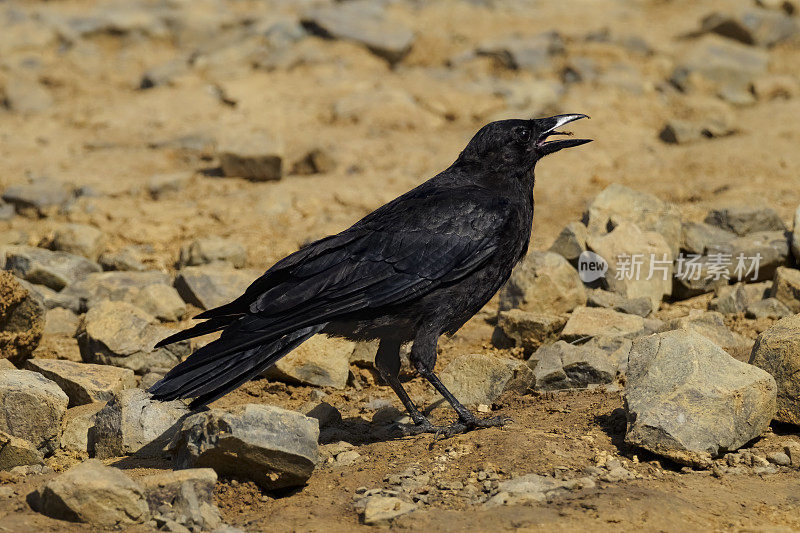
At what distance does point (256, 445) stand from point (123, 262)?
180 inches

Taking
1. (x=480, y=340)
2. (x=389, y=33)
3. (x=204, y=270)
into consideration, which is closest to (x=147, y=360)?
(x=204, y=270)

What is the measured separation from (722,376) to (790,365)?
518 millimetres

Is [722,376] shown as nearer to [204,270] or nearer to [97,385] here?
[97,385]

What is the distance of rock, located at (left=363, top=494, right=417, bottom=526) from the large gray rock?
1.87m

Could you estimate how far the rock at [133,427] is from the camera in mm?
4750

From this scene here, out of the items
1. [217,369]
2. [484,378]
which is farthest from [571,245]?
[217,369]

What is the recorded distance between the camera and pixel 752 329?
21.5 feet

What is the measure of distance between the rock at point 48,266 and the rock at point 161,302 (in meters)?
0.87

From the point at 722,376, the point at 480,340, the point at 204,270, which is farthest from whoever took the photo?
the point at 204,270

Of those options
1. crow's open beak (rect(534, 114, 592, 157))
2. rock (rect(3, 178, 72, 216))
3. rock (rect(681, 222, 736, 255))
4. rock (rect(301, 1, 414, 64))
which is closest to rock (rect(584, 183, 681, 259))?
rock (rect(681, 222, 736, 255))

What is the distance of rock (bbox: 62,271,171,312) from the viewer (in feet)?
24.3

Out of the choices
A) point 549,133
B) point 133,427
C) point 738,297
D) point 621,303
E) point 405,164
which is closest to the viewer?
point 133,427

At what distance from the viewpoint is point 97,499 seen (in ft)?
12.4

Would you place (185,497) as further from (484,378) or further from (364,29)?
(364,29)
